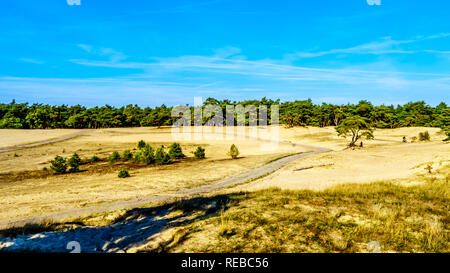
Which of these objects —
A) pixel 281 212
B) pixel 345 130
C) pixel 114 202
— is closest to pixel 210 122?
pixel 345 130

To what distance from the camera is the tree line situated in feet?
313

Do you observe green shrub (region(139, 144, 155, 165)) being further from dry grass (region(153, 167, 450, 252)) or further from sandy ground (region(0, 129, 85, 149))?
sandy ground (region(0, 129, 85, 149))

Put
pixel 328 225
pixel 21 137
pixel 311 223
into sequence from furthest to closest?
pixel 21 137 → pixel 311 223 → pixel 328 225

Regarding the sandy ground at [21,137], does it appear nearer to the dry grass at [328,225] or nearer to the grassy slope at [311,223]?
the grassy slope at [311,223]

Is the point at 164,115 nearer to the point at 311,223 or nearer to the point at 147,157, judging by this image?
the point at 147,157

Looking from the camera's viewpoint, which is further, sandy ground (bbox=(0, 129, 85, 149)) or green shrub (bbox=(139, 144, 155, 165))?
sandy ground (bbox=(0, 129, 85, 149))

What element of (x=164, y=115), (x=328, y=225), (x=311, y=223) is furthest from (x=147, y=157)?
(x=164, y=115)

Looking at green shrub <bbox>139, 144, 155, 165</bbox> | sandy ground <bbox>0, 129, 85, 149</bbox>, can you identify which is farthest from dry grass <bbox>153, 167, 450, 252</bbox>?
sandy ground <bbox>0, 129, 85, 149</bbox>

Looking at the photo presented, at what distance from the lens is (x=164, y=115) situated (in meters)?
118

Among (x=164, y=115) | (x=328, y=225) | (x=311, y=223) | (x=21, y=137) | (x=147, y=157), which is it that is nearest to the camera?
(x=328, y=225)

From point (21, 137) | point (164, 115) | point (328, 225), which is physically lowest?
point (328, 225)

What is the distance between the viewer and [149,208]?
1450cm

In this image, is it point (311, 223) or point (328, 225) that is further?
point (311, 223)
